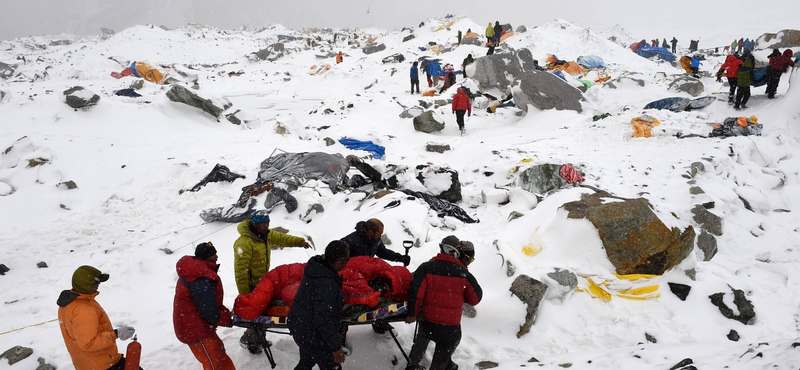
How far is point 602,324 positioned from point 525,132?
29.5 ft

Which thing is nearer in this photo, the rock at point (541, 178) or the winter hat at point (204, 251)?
the winter hat at point (204, 251)

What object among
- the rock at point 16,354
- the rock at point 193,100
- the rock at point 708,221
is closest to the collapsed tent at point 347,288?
the rock at point 16,354

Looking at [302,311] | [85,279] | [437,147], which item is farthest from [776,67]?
[85,279]

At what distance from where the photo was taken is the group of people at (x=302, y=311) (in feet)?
9.34

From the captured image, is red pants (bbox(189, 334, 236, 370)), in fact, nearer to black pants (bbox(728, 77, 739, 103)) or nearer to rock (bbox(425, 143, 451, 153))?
rock (bbox(425, 143, 451, 153))

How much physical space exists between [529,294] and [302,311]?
2.58m

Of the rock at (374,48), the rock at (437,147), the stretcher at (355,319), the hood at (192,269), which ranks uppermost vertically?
the rock at (374,48)

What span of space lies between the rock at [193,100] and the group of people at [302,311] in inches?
458

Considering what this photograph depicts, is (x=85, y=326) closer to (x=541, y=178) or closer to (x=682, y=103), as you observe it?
(x=541, y=178)

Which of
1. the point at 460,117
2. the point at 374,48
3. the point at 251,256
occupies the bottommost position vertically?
the point at 460,117

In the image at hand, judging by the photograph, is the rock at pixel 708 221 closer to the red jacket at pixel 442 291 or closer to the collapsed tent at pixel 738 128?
the collapsed tent at pixel 738 128

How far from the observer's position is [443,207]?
717 cm

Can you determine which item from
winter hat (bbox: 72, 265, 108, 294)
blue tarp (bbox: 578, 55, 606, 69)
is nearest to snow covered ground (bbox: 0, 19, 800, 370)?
winter hat (bbox: 72, 265, 108, 294)

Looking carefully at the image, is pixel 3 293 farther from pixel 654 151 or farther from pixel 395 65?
pixel 395 65
